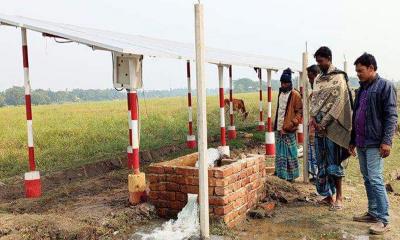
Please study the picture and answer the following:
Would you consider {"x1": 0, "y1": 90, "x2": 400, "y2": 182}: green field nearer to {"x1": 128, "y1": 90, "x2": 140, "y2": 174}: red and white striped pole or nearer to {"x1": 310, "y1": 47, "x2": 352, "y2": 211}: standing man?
{"x1": 310, "y1": 47, "x2": 352, "y2": 211}: standing man

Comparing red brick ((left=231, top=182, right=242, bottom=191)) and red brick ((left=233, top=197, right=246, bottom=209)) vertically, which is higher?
red brick ((left=231, top=182, right=242, bottom=191))

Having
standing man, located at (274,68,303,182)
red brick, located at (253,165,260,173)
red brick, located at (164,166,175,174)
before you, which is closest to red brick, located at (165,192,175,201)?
red brick, located at (164,166,175,174)

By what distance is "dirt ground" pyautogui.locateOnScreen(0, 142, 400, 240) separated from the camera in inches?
171

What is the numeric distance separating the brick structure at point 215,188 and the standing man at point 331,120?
0.89 m

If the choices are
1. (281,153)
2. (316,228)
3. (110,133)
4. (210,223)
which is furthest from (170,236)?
(110,133)

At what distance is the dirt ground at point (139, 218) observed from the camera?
14.2 feet

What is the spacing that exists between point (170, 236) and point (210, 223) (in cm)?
49

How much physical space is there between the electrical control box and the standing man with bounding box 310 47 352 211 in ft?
7.17

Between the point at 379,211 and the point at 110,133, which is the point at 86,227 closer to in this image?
the point at 379,211

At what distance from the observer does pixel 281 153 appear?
22.0ft

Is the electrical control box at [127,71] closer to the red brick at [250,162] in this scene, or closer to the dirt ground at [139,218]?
the dirt ground at [139,218]

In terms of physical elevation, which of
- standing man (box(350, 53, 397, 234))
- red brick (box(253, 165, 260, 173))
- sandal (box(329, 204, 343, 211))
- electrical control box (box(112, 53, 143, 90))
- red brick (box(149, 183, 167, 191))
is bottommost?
sandal (box(329, 204, 343, 211))

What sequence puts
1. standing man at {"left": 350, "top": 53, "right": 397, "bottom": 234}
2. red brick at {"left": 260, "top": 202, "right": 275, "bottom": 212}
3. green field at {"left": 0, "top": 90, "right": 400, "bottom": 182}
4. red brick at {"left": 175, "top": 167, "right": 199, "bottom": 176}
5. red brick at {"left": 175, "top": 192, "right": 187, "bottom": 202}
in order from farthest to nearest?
1. green field at {"left": 0, "top": 90, "right": 400, "bottom": 182}
2. red brick at {"left": 260, "top": 202, "right": 275, "bottom": 212}
3. red brick at {"left": 175, "top": 192, "right": 187, "bottom": 202}
4. red brick at {"left": 175, "top": 167, "right": 199, "bottom": 176}
5. standing man at {"left": 350, "top": 53, "right": 397, "bottom": 234}

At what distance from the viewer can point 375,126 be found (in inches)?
172
